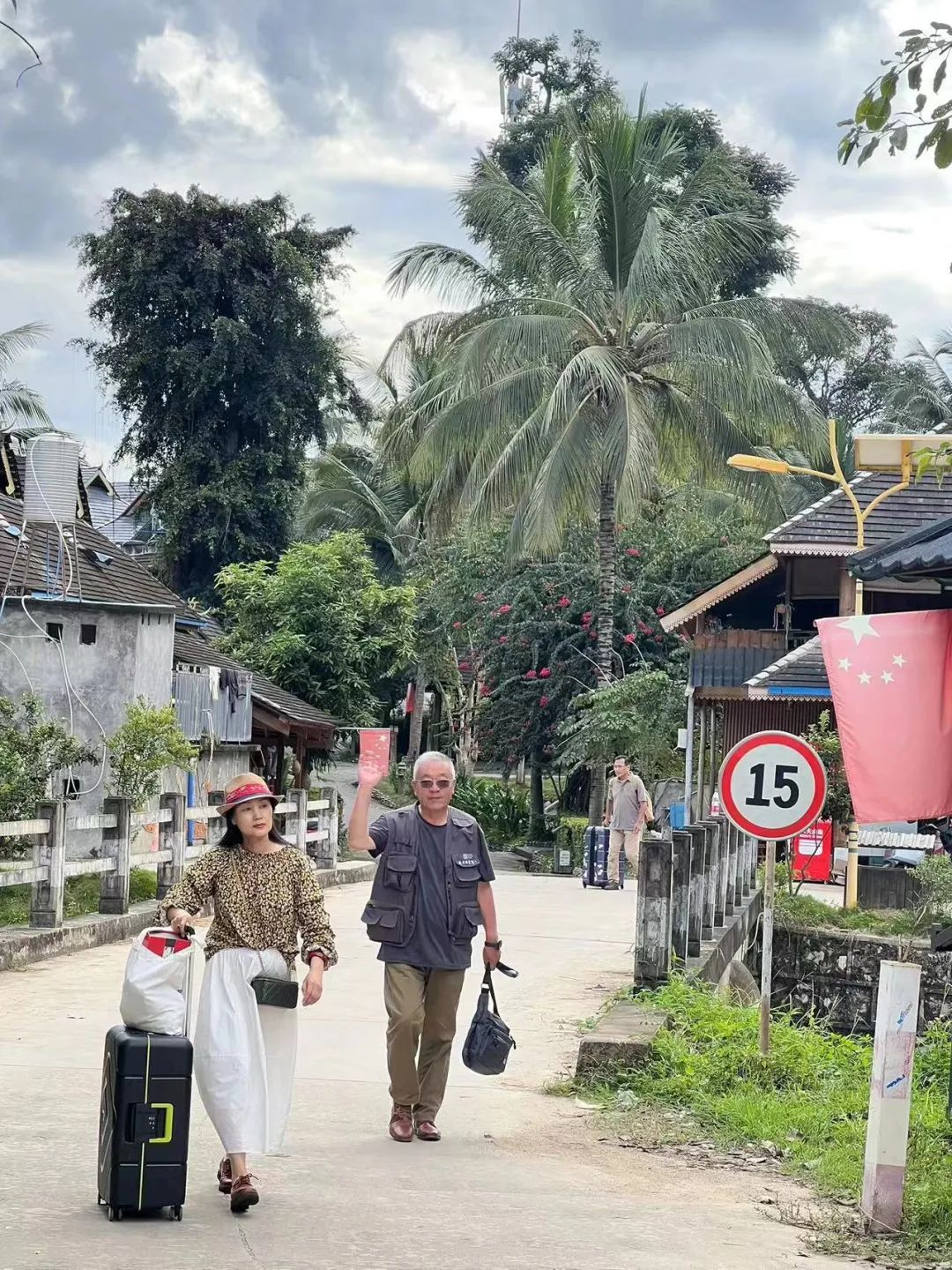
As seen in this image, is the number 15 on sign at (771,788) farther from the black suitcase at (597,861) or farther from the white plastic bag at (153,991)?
the black suitcase at (597,861)

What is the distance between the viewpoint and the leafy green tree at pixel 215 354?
44.2 m

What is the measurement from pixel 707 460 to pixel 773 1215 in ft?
90.4

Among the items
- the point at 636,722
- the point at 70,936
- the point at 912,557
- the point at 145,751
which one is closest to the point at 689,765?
the point at 636,722

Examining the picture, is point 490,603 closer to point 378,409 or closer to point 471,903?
point 378,409

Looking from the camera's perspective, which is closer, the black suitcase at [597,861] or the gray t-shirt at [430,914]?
the gray t-shirt at [430,914]

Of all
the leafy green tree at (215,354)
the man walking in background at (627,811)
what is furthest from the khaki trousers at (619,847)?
the leafy green tree at (215,354)

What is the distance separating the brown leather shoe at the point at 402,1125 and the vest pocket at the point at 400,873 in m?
1.02

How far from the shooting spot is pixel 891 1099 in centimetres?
678

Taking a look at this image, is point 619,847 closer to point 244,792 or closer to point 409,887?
point 409,887

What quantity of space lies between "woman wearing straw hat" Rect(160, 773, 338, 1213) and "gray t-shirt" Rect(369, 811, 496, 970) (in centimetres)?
99

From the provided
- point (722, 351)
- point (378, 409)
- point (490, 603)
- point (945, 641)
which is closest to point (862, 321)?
point (378, 409)

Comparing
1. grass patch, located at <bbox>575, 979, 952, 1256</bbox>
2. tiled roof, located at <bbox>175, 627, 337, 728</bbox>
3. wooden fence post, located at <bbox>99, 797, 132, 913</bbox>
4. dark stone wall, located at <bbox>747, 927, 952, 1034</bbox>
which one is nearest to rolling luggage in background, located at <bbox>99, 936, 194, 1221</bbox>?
grass patch, located at <bbox>575, 979, 952, 1256</bbox>

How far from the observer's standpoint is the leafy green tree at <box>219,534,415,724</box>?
112 feet

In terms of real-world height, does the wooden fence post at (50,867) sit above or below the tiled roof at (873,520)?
below
